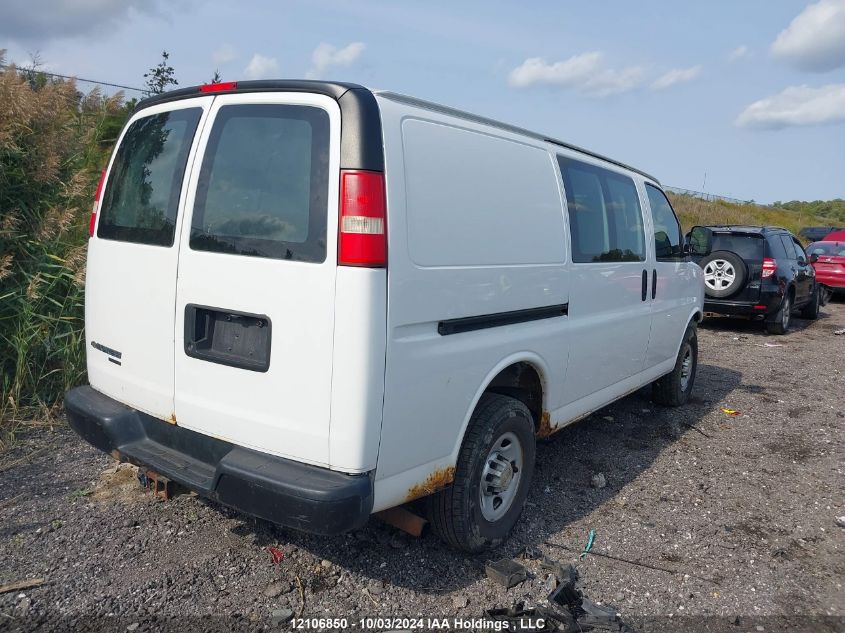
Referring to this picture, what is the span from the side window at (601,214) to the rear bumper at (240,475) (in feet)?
7.10

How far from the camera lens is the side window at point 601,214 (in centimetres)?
412

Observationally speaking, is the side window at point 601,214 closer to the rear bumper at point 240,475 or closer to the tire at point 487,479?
the tire at point 487,479

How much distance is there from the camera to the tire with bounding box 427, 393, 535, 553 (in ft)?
10.6

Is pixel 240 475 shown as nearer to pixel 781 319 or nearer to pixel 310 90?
pixel 310 90

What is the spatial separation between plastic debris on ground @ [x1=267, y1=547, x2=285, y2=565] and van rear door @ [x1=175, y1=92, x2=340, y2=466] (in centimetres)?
83

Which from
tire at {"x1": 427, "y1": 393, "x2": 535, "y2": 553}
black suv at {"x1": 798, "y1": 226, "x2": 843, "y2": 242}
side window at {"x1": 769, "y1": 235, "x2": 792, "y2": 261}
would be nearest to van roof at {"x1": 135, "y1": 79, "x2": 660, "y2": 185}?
tire at {"x1": 427, "y1": 393, "x2": 535, "y2": 553}

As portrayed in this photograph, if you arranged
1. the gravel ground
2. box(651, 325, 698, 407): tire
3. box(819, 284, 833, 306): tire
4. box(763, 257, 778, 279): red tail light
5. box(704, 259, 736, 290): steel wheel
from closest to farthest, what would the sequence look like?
the gravel ground, box(651, 325, 698, 407): tire, box(704, 259, 736, 290): steel wheel, box(763, 257, 778, 279): red tail light, box(819, 284, 833, 306): tire

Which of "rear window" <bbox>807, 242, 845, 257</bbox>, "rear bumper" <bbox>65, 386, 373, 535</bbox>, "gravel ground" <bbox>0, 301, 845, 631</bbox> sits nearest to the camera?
"rear bumper" <bbox>65, 386, 373, 535</bbox>

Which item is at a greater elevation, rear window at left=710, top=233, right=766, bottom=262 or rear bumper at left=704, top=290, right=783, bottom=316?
rear window at left=710, top=233, right=766, bottom=262

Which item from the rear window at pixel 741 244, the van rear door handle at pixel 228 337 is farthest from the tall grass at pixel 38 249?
the rear window at pixel 741 244

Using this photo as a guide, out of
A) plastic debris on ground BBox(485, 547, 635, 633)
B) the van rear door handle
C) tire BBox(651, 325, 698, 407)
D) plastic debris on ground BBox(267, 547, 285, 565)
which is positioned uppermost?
the van rear door handle

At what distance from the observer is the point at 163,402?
3066 millimetres

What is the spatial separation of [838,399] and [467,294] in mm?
6014

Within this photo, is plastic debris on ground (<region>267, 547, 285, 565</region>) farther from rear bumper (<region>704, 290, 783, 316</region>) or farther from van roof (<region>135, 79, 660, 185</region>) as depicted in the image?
rear bumper (<region>704, 290, 783, 316</region>)
